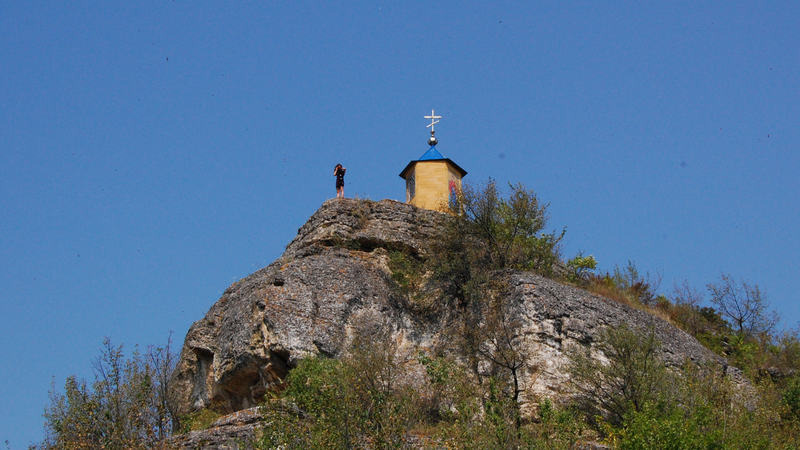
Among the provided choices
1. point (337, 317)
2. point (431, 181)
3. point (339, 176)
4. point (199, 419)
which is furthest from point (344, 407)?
point (431, 181)

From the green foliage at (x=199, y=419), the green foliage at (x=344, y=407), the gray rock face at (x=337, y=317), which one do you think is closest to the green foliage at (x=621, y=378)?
the gray rock face at (x=337, y=317)

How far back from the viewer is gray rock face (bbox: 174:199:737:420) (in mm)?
22672

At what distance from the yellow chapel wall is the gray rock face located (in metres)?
4.47

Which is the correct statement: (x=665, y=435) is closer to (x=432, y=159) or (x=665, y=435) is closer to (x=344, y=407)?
(x=344, y=407)

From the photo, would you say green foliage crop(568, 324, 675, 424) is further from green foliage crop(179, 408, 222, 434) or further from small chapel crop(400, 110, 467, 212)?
small chapel crop(400, 110, 467, 212)

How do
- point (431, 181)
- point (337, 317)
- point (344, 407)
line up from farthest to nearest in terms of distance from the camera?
point (431, 181) → point (337, 317) → point (344, 407)

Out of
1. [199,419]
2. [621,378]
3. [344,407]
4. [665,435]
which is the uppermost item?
[621,378]

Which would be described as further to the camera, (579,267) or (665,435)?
(579,267)

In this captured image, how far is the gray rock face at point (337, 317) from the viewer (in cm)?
2267

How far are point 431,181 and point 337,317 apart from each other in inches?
375

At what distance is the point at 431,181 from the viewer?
3172 cm

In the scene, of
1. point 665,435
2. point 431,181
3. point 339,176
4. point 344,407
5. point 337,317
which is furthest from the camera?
point 431,181

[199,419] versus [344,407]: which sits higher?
[199,419]

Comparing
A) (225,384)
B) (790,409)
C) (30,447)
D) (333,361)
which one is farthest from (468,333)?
(30,447)
